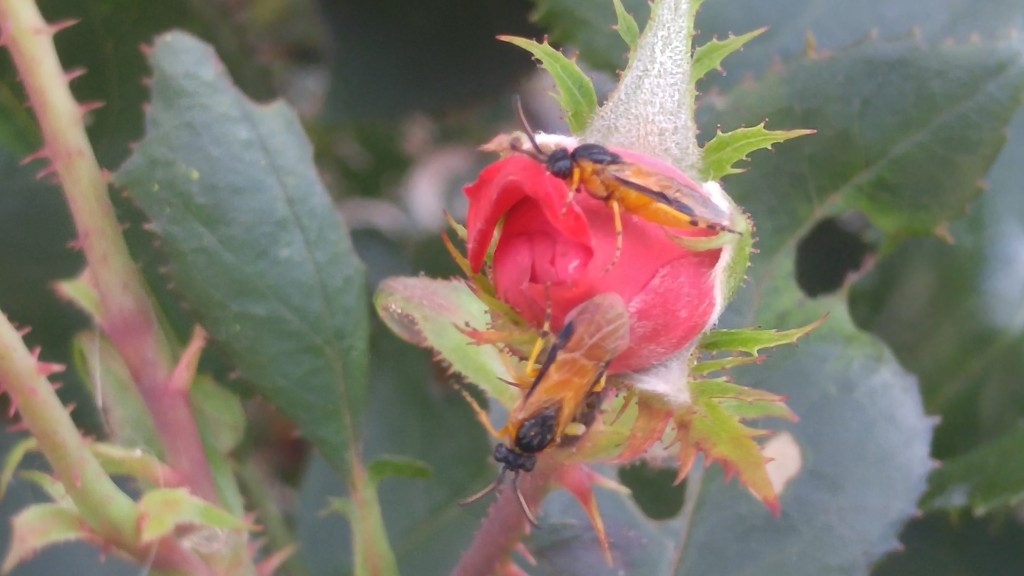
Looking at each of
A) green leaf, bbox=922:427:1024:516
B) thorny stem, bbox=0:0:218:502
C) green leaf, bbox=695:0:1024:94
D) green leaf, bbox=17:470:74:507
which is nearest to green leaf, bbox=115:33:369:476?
thorny stem, bbox=0:0:218:502

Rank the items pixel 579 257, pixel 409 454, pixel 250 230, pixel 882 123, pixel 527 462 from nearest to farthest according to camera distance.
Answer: pixel 579 257 → pixel 527 462 → pixel 250 230 → pixel 882 123 → pixel 409 454

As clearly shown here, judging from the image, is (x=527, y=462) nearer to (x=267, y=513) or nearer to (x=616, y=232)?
(x=616, y=232)

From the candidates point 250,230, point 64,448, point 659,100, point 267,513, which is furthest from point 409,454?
point 659,100

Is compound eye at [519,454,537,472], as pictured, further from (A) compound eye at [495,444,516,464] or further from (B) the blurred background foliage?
(B) the blurred background foliage

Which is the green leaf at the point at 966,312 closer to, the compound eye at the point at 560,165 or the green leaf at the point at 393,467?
the green leaf at the point at 393,467

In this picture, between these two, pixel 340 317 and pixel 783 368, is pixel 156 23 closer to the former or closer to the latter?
pixel 340 317

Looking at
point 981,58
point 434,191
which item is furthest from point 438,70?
point 981,58
